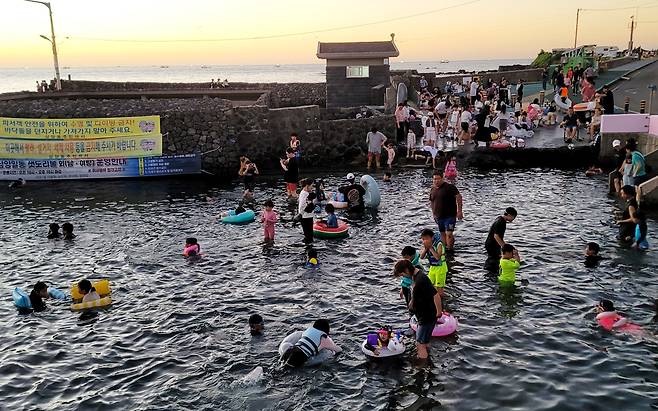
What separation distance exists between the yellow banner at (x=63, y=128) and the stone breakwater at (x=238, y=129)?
0.73m

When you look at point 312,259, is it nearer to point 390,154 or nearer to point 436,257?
point 436,257

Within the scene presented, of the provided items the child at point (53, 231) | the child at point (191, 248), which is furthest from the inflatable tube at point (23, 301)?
the child at point (53, 231)

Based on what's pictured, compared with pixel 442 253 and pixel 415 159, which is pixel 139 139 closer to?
pixel 415 159

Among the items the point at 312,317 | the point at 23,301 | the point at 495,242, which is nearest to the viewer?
the point at 312,317

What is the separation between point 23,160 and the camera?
101 feet

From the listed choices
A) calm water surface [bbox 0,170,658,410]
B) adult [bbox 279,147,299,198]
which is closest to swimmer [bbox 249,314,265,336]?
calm water surface [bbox 0,170,658,410]

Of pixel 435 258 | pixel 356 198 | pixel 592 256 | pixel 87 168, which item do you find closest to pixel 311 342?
pixel 435 258

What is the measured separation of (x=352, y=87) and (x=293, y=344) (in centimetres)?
3381

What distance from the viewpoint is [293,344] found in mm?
12094

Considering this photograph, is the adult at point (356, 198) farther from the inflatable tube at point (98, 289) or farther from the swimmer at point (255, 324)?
the swimmer at point (255, 324)

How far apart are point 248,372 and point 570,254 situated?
11190 mm

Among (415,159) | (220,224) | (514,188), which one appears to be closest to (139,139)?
(220,224)

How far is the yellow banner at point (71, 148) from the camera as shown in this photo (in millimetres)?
30719

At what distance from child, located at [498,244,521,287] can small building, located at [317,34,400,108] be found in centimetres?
2832
